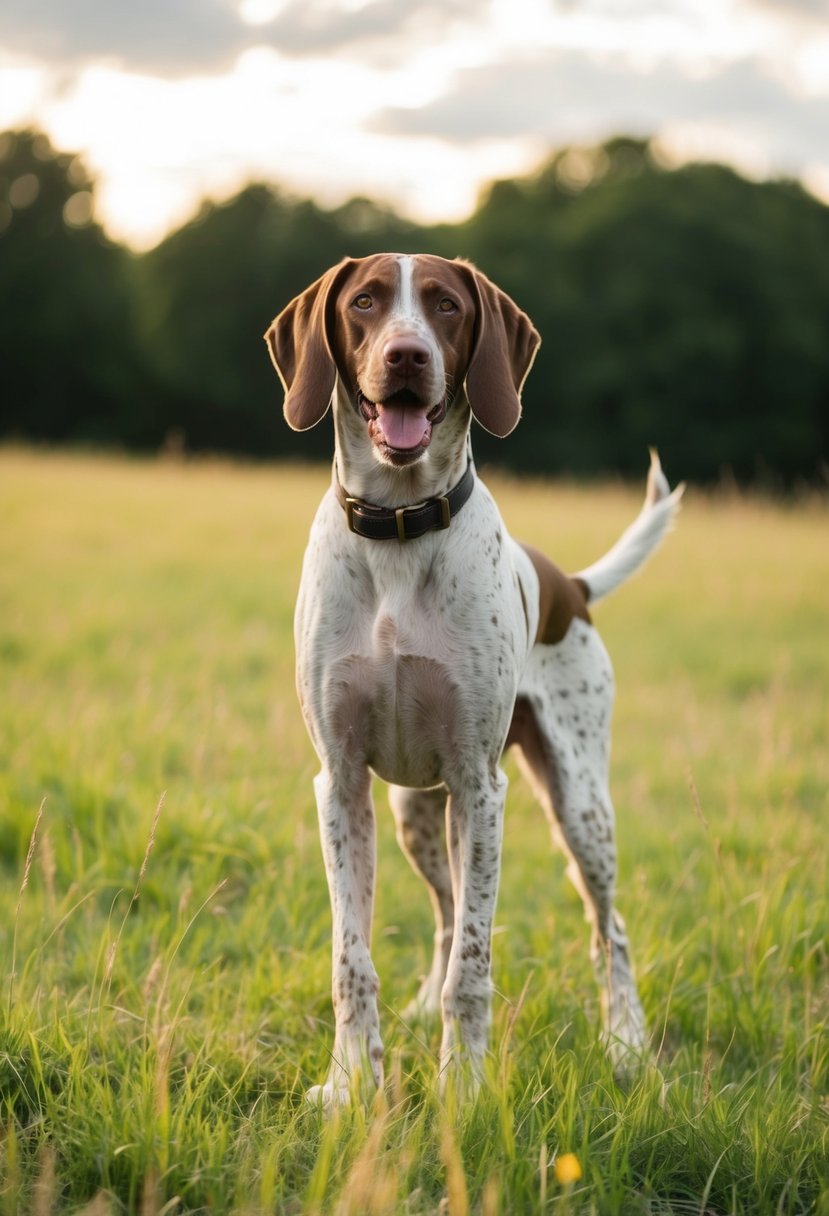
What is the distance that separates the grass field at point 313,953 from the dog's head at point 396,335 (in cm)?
115

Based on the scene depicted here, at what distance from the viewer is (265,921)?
393 centimetres

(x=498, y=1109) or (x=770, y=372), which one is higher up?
(x=770, y=372)

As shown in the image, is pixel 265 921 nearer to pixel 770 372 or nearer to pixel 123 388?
pixel 770 372

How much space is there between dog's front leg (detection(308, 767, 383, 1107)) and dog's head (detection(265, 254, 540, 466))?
0.96 m

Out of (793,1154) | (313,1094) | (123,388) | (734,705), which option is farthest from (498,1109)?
(123,388)

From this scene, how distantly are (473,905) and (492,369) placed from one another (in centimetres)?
145

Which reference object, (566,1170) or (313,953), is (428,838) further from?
(566,1170)

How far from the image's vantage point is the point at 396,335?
114 inches

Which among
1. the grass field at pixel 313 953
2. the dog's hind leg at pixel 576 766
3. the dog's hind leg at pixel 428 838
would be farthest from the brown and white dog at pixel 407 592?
the dog's hind leg at pixel 428 838

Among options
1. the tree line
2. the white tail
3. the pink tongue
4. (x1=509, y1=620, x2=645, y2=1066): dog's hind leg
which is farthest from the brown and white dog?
the tree line

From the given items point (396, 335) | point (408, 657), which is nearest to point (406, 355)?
point (396, 335)

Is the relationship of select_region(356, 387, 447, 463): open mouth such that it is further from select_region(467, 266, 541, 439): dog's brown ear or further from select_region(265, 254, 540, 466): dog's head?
select_region(467, 266, 541, 439): dog's brown ear

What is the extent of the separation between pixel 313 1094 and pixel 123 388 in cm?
3922

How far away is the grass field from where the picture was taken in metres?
2.38
